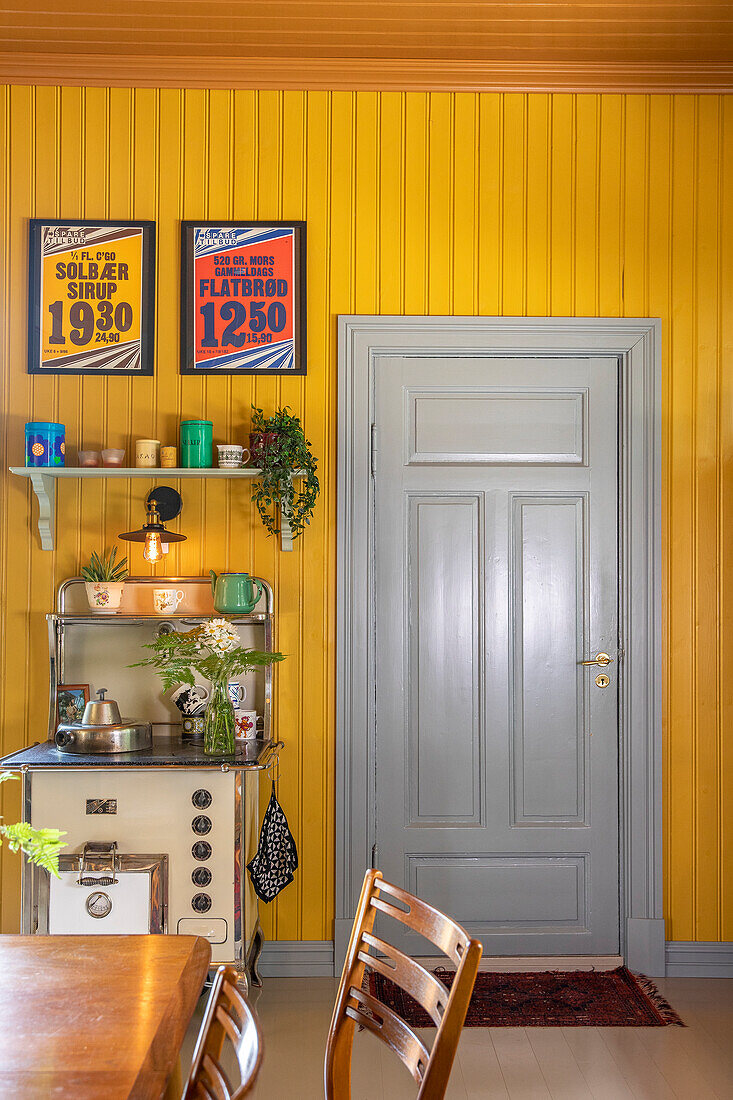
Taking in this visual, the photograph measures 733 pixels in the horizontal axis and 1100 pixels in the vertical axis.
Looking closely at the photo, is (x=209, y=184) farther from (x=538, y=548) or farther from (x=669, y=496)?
(x=669, y=496)

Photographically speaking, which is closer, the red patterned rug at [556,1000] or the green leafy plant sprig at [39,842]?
the green leafy plant sprig at [39,842]

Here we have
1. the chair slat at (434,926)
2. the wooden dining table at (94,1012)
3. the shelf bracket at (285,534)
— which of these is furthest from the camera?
the shelf bracket at (285,534)

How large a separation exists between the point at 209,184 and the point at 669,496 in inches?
79.4

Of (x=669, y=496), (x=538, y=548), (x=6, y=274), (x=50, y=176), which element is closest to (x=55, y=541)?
(x=6, y=274)

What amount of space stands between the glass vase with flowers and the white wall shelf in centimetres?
49

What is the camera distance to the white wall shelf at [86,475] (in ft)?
9.86

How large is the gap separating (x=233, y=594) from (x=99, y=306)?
1.16 meters

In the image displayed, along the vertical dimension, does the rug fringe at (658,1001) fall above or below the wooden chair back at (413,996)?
below

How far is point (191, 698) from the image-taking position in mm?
3086

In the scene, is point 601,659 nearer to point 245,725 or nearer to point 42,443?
point 245,725

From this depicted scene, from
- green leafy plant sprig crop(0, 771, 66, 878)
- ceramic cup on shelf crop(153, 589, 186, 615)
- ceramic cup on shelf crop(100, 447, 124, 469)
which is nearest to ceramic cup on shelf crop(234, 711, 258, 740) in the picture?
ceramic cup on shelf crop(153, 589, 186, 615)

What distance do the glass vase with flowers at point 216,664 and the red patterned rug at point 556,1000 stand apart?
3.28 ft

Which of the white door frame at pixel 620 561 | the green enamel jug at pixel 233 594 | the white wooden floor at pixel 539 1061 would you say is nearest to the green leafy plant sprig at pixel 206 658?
the green enamel jug at pixel 233 594

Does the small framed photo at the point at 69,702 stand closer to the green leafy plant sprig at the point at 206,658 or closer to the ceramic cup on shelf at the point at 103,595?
the ceramic cup on shelf at the point at 103,595
